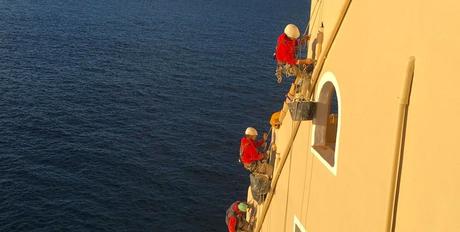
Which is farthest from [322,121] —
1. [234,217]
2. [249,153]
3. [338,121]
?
[234,217]

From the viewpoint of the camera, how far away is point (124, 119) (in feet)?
195

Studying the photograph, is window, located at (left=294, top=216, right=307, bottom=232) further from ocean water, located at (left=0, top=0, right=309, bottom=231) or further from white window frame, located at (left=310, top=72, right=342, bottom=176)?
ocean water, located at (left=0, top=0, right=309, bottom=231)

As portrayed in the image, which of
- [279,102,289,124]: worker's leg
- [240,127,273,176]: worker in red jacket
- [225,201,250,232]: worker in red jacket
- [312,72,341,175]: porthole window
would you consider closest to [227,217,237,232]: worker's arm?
[225,201,250,232]: worker in red jacket

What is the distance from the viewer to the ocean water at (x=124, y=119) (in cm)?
4238

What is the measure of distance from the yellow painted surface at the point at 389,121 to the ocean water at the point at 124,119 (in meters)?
30.8

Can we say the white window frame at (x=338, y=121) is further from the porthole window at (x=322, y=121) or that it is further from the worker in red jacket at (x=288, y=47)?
the worker in red jacket at (x=288, y=47)

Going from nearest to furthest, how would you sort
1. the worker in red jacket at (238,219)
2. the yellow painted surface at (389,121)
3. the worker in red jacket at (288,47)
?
the yellow painted surface at (389,121) < the worker in red jacket at (288,47) < the worker in red jacket at (238,219)

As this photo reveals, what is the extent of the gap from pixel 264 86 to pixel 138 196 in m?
33.6

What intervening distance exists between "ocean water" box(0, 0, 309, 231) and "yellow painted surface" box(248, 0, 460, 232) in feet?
101

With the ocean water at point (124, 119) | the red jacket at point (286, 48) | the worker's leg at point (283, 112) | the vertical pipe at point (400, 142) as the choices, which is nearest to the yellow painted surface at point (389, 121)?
the vertical pipe at point (400, 142)

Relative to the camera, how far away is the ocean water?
1668 inches

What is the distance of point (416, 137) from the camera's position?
28.4 feet

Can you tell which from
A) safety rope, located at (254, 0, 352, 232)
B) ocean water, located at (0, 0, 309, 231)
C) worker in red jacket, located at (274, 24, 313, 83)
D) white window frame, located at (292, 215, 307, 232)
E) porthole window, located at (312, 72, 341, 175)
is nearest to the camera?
safety rope, located at (254, 0, 352, 232)

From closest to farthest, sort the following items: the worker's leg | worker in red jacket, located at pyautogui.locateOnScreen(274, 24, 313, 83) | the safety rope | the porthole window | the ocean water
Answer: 1. the safety rope
2. the porthole window
3. worker in red jacket, located at pyautogui.locateOnScreen(274, 24, 313, 83)
4. the worker's leg
5. the ocean water
